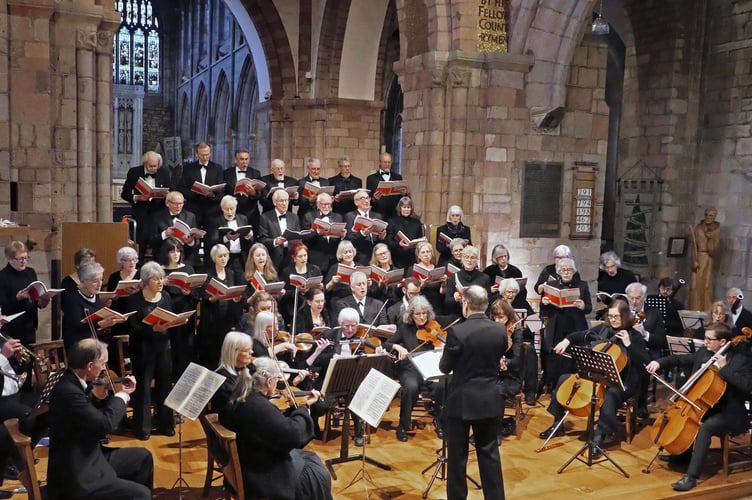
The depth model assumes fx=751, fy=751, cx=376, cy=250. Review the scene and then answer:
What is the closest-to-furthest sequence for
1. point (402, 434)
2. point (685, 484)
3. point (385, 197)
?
point (685, 484) → point (402, 434) → point (385, 197)

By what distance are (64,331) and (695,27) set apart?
1130cm

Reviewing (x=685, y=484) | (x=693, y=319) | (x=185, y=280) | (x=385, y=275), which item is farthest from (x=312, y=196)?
(x=685, y=484)

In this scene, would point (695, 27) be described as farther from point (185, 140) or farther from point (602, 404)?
point (185, 140)

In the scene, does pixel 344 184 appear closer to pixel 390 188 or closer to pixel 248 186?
pixel 390 188

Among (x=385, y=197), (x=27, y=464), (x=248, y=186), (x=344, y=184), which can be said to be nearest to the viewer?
(x=27, y=464)

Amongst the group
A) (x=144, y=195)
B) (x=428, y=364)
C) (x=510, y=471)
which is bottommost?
(x=510, y=471)

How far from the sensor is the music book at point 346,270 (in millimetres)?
7395

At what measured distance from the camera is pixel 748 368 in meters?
6.08

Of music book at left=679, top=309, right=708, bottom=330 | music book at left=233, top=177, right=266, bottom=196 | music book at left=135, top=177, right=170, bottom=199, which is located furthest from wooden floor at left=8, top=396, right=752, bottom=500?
music book at left=233, top=177, right=266, bottom=196

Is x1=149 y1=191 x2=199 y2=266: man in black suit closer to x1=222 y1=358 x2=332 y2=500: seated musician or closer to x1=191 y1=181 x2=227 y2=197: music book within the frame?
x1=191 y1=181 x2=227 y2=197: music book

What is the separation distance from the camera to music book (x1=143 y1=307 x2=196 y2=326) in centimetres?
595

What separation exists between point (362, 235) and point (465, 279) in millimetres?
1383

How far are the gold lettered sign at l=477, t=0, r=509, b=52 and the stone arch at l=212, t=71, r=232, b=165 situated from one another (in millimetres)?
15375

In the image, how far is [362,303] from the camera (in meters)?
7.19
